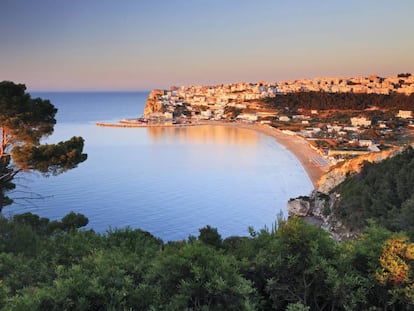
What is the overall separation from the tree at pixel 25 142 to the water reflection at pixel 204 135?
105 ft

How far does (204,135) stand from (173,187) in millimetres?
26421

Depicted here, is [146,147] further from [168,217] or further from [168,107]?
[168,107]

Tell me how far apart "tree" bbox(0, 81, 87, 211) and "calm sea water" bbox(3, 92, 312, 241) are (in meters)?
0.74

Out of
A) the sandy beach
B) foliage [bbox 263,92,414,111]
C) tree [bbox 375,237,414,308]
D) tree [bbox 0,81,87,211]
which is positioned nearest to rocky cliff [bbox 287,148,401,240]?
the sandy beach

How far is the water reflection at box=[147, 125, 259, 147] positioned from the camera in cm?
4347

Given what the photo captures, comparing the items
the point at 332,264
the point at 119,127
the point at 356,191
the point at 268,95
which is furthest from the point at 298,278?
the point at 268,95

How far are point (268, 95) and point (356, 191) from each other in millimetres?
66055

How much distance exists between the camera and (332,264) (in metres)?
3.56

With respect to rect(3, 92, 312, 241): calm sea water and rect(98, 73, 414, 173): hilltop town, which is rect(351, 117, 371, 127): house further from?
rect(3, 92, 312, 241): calm sea water

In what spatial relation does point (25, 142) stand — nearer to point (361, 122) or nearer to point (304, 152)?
point (304, 152)

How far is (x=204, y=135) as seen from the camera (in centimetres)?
4909

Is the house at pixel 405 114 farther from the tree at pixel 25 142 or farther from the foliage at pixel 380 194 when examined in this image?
the tree at pixel 25 142

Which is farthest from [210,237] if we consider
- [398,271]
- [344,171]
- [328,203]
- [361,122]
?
[361,122]

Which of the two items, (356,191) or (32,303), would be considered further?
(356,191)
